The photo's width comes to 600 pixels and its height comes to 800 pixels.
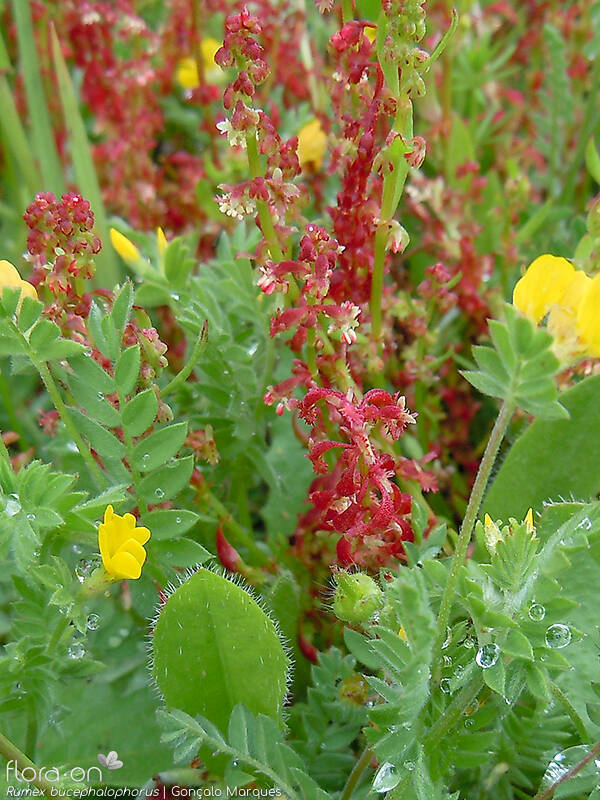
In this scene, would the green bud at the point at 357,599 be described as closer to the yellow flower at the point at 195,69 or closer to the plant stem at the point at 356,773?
the plant stem at the point at 356,773

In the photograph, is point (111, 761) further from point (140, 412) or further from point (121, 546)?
point (140, 412)

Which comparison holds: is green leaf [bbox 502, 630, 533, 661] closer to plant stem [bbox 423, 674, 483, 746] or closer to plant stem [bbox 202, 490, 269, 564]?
plant stem [bbox 423, 674, 483, 746]

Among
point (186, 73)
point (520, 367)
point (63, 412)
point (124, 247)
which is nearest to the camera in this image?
point (520, 367)

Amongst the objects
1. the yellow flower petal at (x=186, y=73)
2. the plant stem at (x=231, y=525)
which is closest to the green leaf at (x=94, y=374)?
the plant stem at (x=231, y=525)

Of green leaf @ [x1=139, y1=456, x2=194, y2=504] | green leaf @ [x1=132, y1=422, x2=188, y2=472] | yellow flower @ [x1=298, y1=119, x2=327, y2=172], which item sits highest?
yellow flower @ [x1=298, y1=119, x2=327, y2=172]

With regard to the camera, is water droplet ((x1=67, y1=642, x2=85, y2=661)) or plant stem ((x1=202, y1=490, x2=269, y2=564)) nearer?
water droplet ((x1=67, y1=642, x2=85, y2=661))

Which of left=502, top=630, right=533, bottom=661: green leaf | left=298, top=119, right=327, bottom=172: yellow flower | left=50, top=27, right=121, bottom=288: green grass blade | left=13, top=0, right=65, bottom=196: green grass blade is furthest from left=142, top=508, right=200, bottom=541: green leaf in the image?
left=13, top=0, right=65, bottom=196: green grass blade

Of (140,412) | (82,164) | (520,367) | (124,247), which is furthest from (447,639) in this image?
(82,164)
